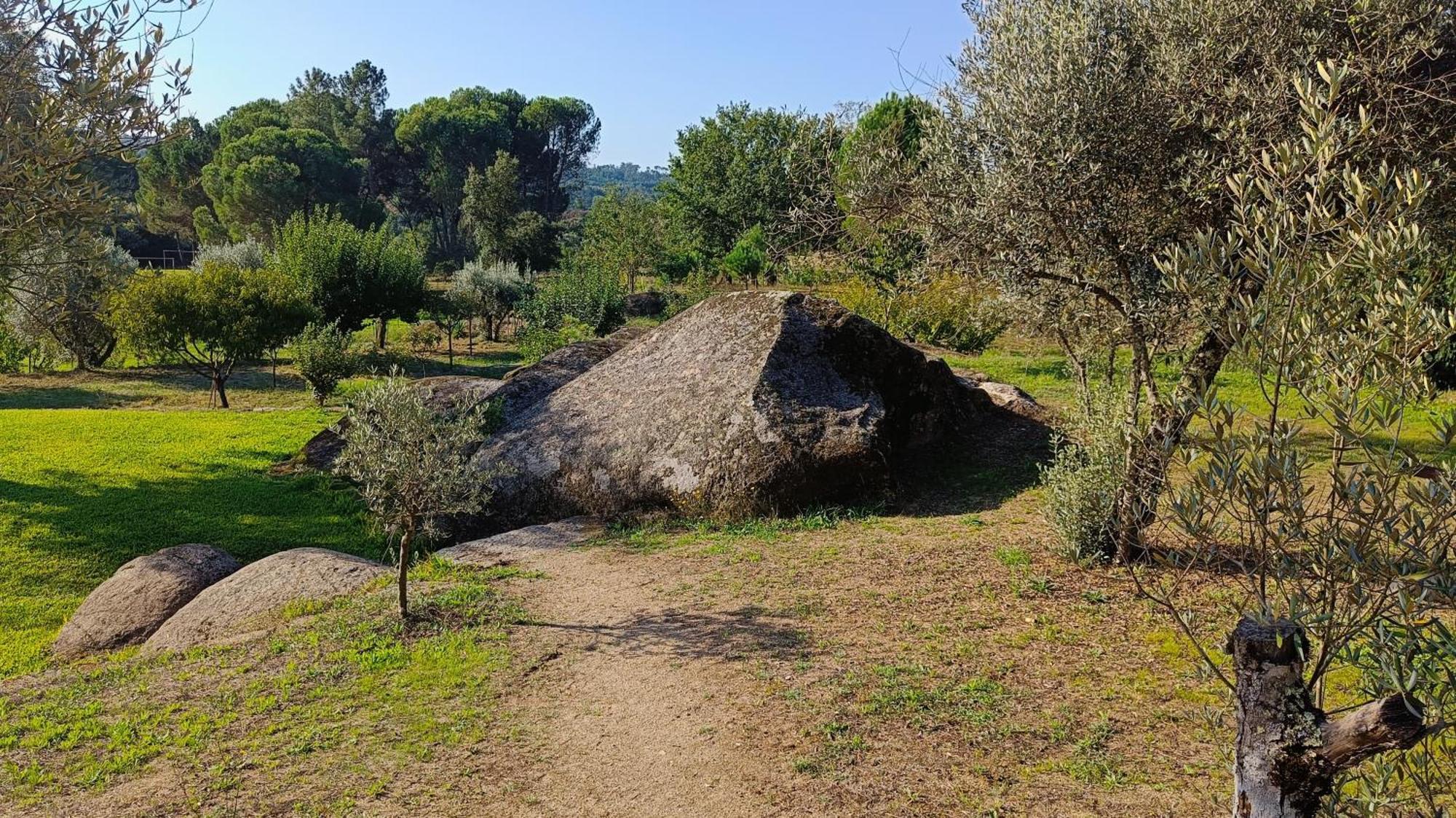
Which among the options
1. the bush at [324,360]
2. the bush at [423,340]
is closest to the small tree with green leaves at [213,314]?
the bush at [324,360]

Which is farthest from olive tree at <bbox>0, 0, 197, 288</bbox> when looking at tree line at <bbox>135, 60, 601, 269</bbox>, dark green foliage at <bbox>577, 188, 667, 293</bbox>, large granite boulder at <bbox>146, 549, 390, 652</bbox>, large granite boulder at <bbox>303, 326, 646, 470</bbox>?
tree line at <bbox>135, 60, 601, 269</bbox>

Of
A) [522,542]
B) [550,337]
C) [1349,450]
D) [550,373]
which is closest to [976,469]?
[522,542]

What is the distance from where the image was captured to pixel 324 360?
23.8 metres

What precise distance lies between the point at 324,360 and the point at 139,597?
13.3m

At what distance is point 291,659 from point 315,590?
2.08 meters

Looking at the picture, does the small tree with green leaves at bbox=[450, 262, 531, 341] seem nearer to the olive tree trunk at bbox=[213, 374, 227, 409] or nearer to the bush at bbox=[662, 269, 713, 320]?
the bush at bbox=[662, 269, 713, 320]

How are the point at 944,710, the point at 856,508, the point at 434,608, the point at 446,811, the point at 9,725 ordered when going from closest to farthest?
the point at 446,811, the point at 944,710, the point at 9,725, the point at 434,608, the point at 856,508

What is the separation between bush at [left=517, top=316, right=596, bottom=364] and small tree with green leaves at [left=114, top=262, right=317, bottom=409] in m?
6.88

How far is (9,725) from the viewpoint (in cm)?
790

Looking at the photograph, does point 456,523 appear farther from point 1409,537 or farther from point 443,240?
point 443,240

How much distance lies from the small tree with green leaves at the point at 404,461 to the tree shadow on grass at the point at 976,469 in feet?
21.4

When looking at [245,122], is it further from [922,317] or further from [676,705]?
[676,705]

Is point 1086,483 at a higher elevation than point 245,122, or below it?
below

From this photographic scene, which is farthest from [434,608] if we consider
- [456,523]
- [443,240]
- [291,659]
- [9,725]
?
[443,240]
